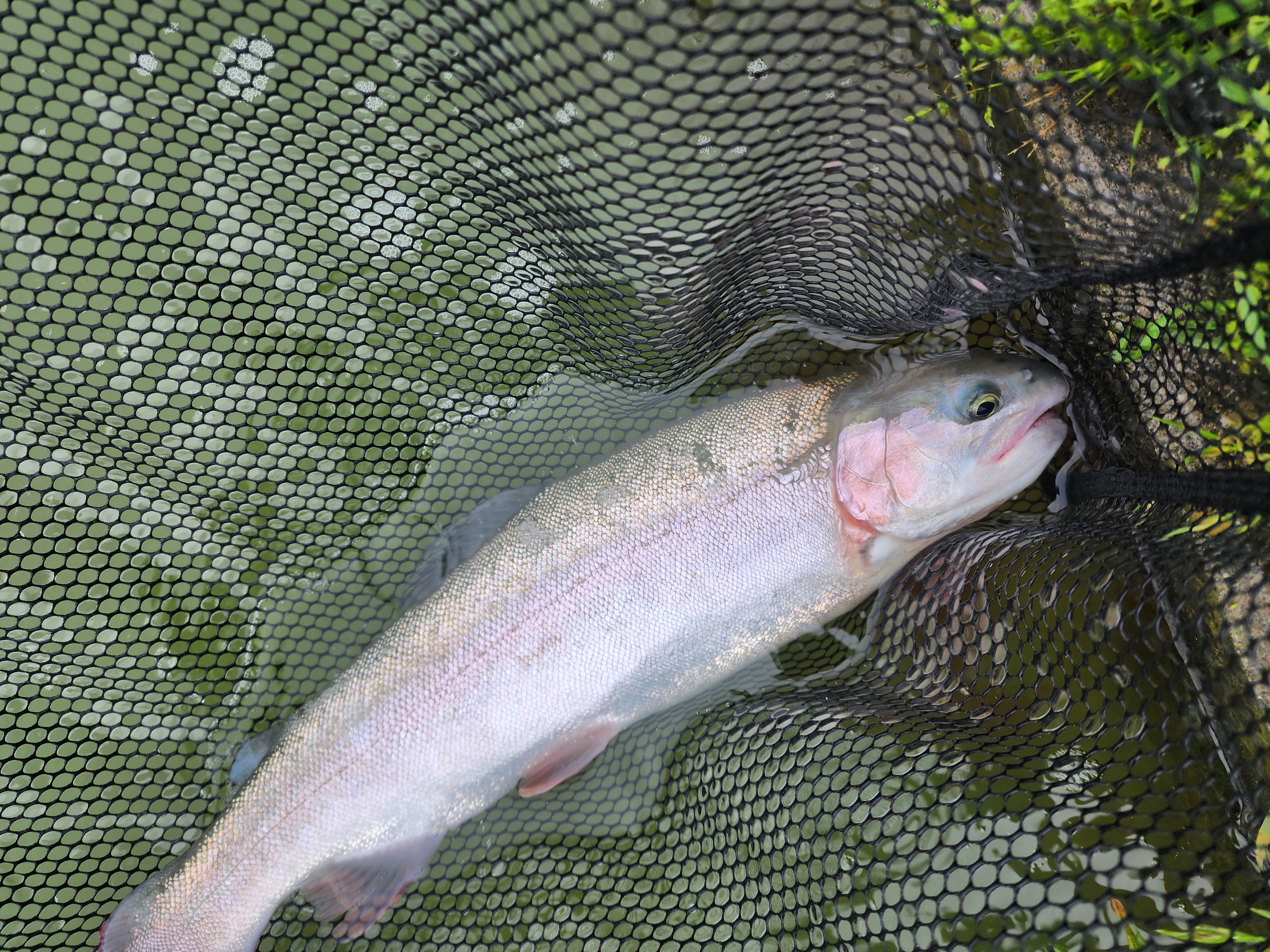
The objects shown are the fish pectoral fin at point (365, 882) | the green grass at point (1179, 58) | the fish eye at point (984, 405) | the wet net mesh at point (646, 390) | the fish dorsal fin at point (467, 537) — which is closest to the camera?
the green grass at point (1179, 58)

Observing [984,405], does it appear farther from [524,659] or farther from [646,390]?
[524,659]

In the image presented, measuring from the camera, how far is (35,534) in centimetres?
282

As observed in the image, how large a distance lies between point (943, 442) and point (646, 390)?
115 cm

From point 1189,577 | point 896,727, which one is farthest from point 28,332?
point 1189,577

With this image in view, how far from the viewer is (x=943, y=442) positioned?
2.34 m

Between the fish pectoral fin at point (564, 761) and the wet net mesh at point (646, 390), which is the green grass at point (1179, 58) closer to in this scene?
the wet net mesh at point (646, 390)

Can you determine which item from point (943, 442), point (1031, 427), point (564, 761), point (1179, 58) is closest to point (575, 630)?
point (564, 761)

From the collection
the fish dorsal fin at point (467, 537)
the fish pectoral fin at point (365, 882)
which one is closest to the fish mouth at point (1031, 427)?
the fish dorsal fin at point (467, 537)

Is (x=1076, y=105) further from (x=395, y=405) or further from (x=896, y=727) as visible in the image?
(x=395, y=405)

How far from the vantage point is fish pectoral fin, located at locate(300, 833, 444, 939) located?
2.44 metres

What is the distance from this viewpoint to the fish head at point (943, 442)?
2.29m

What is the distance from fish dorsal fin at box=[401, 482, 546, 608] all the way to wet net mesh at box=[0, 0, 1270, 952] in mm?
342

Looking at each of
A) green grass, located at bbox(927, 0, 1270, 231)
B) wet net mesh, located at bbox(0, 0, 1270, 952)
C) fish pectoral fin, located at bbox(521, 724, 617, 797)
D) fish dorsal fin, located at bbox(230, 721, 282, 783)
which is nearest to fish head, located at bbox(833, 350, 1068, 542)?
wet net mesh, located at bbox(0, 0, 1270, 952)

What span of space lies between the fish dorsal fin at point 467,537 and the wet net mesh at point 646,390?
0.34 metres
